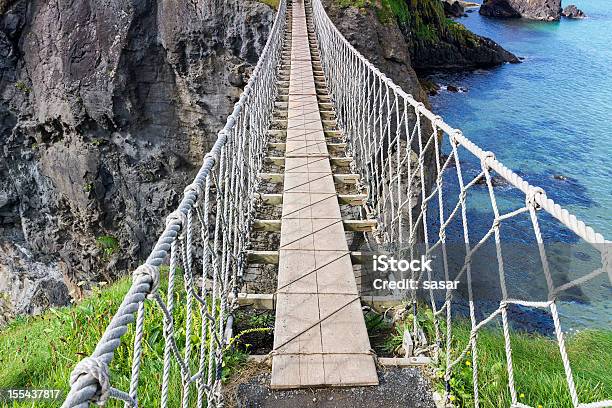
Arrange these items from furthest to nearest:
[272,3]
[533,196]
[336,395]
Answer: [272,3]
[336,395]
[533,196]

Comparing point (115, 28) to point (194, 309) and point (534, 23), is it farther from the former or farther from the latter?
point (534, 23)

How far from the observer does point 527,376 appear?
250 cm

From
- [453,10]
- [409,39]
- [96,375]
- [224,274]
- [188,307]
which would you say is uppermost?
[453,10]

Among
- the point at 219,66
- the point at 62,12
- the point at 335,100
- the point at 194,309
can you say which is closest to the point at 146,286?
the point at 194,309

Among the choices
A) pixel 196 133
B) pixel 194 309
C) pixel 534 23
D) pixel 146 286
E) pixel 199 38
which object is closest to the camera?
pixel 146 286

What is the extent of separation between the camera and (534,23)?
44781 mm

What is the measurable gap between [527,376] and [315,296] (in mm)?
1322

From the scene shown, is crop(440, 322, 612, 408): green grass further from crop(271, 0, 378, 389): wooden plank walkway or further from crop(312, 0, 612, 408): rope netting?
crop(271, 0, 378, 389): wooden plank walkway

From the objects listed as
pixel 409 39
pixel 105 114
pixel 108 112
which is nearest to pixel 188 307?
pixel 108 112

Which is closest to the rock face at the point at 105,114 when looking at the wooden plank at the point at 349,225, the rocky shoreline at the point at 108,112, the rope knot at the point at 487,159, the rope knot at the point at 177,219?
the rocky shoreline at the point at 108,112

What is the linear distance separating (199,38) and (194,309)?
12.3 m

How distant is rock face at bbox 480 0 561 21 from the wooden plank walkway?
5132cm

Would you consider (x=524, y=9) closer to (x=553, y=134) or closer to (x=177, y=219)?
(x=553, y=134)

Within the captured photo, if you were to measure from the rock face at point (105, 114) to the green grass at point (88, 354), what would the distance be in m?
11.0
